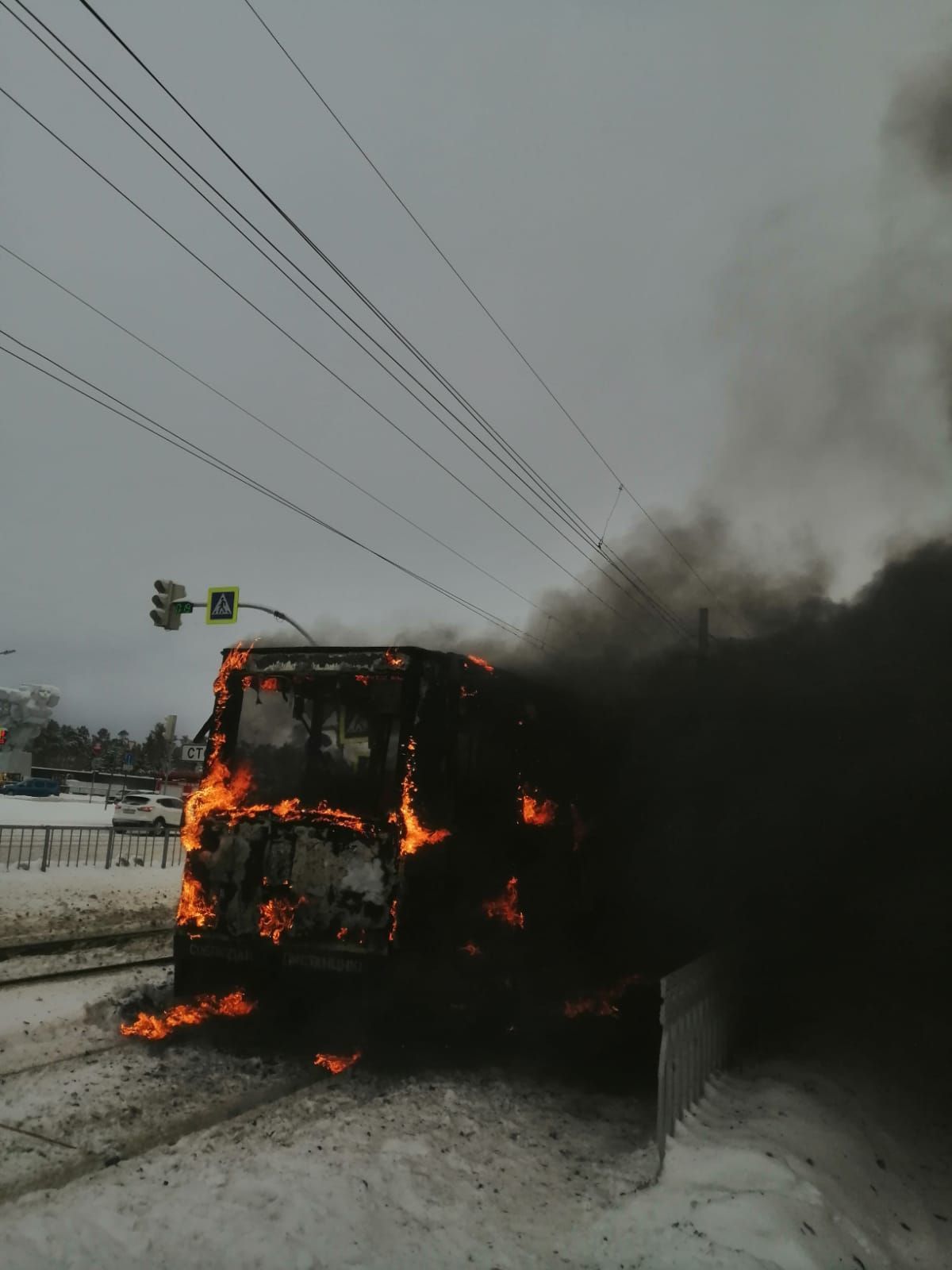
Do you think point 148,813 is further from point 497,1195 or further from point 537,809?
point 497,1195

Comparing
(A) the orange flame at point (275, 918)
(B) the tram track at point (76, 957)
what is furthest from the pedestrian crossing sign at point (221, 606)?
(A) the orange flame at point (275, 918)

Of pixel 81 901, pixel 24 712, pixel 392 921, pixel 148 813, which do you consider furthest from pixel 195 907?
pixel 24 712

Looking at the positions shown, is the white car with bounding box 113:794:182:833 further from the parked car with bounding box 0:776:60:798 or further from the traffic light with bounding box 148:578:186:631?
the parked car with bounding box 0:776:60:798

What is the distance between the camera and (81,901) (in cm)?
1352

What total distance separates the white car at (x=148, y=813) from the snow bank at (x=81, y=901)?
989cm

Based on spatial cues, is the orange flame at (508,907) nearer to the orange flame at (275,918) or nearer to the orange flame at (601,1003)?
the orange flame at (601,1003)

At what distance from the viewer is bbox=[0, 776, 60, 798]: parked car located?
46.3 meters

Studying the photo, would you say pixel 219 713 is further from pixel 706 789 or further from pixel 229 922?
pixel 706 789

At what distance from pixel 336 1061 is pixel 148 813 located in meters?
23.4

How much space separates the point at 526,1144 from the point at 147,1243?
2.16m

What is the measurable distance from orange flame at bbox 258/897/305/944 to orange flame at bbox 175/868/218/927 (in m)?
0.39

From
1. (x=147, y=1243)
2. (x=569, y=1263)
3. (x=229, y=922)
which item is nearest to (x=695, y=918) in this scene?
(x=229, y=922)

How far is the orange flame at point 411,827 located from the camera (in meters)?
5.66

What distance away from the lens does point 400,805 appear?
18.7 ft
